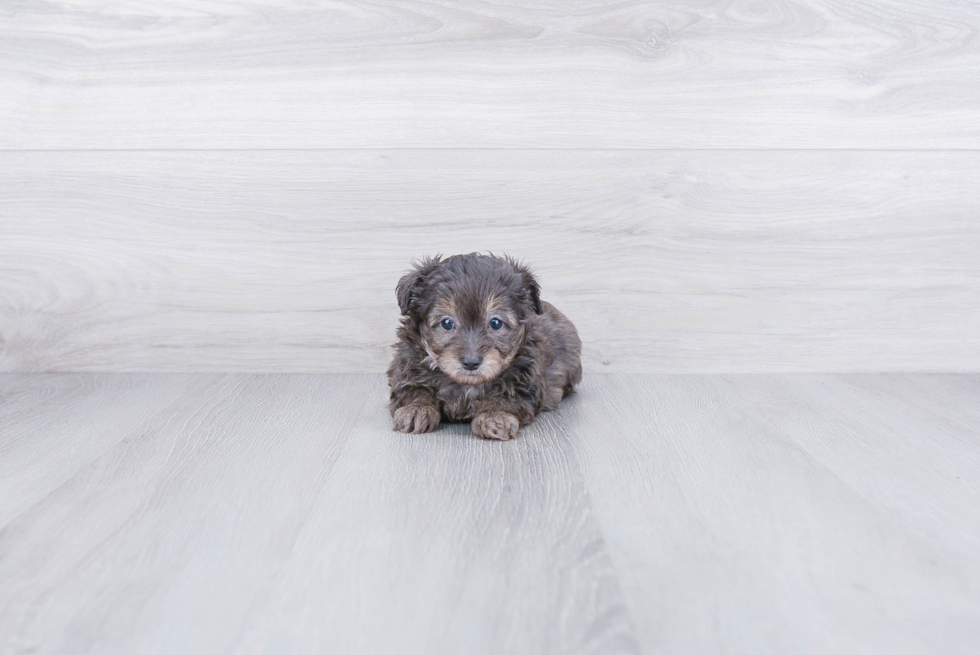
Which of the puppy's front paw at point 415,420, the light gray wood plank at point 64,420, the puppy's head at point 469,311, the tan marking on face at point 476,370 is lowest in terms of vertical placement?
the light gray wood plank at point 64,420

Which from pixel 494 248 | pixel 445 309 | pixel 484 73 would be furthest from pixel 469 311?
pixel 484 73

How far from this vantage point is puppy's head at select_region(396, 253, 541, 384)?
2080 millimetres

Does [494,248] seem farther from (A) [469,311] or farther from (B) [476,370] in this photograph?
(B) [476,370]

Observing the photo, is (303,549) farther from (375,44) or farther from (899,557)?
(375,44)

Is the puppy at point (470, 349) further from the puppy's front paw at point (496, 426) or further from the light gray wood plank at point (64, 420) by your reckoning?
→ the light gray wood plank at point (64, 420)

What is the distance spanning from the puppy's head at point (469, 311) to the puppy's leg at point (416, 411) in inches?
4.0

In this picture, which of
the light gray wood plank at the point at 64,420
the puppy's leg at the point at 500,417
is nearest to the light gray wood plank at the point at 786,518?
the puppy's leg at the point at 500,417

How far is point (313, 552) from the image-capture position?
132 centimetres

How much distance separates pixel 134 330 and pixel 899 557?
103 inches

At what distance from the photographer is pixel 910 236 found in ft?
9.13

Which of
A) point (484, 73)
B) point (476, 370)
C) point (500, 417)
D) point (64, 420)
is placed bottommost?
point (64, 420)

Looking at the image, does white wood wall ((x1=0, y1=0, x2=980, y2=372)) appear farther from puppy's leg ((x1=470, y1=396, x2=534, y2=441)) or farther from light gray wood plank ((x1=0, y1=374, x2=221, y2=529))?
puppy's leg ((x1=470, y1=396, x2=534, y2=441))

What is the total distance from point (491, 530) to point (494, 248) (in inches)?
58.8

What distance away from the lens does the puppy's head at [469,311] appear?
2.08m
